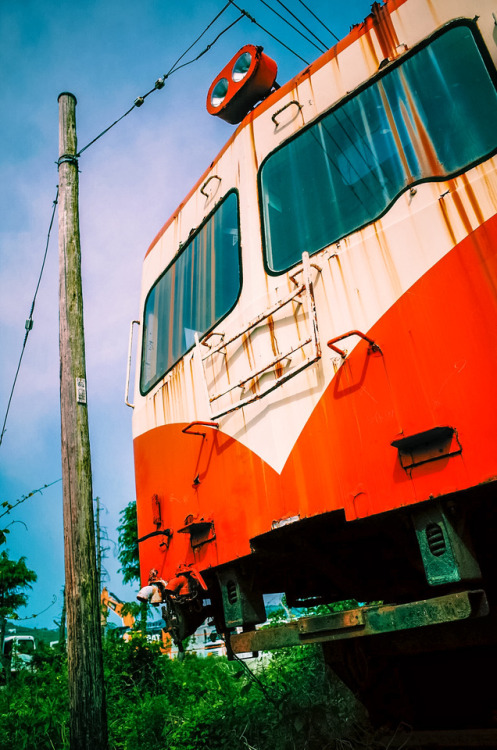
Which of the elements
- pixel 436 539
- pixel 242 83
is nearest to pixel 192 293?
pixel 242 83

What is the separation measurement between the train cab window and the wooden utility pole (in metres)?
0.58

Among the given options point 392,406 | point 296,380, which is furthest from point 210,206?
point 392,406

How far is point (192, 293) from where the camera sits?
4.15 metres

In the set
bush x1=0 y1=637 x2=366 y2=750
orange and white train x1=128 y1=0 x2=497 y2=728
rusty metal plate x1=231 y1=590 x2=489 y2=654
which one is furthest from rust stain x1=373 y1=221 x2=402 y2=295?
bush x1=0 y1=637 x2=366 y2=750

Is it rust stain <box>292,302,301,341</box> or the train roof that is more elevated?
the train roof

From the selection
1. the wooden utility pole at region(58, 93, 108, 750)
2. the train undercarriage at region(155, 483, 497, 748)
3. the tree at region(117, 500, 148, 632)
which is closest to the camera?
the train undercarriage at region(155, 483, 497, 748)

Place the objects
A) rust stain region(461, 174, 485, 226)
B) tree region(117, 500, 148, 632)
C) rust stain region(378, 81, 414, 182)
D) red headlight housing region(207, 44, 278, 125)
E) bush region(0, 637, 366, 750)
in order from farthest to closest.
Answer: tree region(117, 500, 148, 632) < bush region(0, 637, 366, 750) < red headlight housing region(207, 44, 278, 125) < rust stain region(378, 81, 414, 182) < rust stain region(461, 174, 485, 226)

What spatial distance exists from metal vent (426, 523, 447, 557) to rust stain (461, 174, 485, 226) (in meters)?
1.28

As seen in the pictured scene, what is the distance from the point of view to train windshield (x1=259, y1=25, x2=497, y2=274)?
8.92ft

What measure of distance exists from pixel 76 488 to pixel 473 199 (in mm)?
3231

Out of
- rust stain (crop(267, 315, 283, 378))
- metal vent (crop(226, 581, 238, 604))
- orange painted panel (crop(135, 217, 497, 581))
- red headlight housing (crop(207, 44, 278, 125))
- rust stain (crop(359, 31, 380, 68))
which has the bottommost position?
metal vent (crop(226, 581, 238, 604))

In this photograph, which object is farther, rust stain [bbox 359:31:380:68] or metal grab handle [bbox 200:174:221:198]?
metal grab handle [bbox 200:174:221:198]

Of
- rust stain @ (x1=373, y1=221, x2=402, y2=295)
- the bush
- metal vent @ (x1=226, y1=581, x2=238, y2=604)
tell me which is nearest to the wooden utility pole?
metal vent @ (x1=226, y1=581, x2=238, y2=604)

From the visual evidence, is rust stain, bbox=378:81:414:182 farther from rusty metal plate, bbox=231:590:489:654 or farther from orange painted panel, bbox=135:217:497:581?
rusty metal plate, bbox=231:590:489:654
